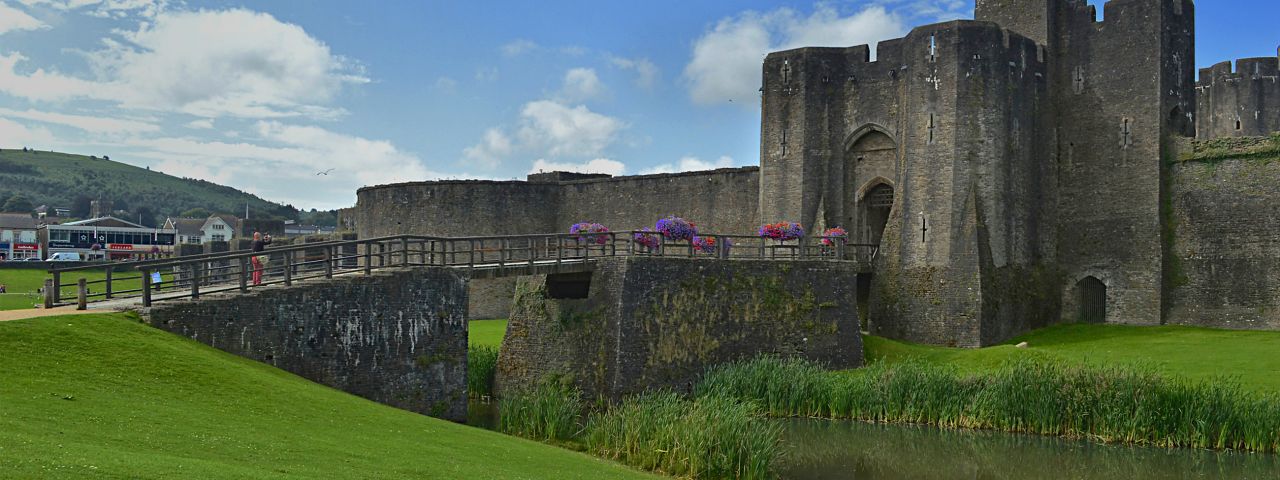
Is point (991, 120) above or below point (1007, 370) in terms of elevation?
above

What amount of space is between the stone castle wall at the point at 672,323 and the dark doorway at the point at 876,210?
6.54m

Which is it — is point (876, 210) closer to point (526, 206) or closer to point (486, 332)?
point (486, 332)

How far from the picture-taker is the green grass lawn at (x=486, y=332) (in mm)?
35328

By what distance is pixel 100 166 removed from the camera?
593 feet

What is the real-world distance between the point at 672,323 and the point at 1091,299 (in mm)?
16419

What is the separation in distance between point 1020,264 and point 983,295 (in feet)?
10.4

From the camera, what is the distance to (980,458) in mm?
23125

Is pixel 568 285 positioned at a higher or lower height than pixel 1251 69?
lower

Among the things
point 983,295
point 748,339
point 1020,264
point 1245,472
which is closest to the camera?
point 1245,472

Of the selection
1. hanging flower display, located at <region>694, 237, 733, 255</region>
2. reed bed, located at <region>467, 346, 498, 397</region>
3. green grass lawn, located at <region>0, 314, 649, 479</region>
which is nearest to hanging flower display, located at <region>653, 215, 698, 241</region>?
hanging flower display, located at <region>694, 237, 733, 255</region>

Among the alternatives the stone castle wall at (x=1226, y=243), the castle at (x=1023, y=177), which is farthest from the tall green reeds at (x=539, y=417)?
the stone castle wall at (x=1226, y=243)

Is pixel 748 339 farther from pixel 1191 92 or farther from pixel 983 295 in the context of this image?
pixel 1191 92

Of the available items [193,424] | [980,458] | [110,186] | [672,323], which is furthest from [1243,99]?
[110,186]

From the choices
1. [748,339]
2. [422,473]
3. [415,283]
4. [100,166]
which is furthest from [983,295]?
[100,166]
